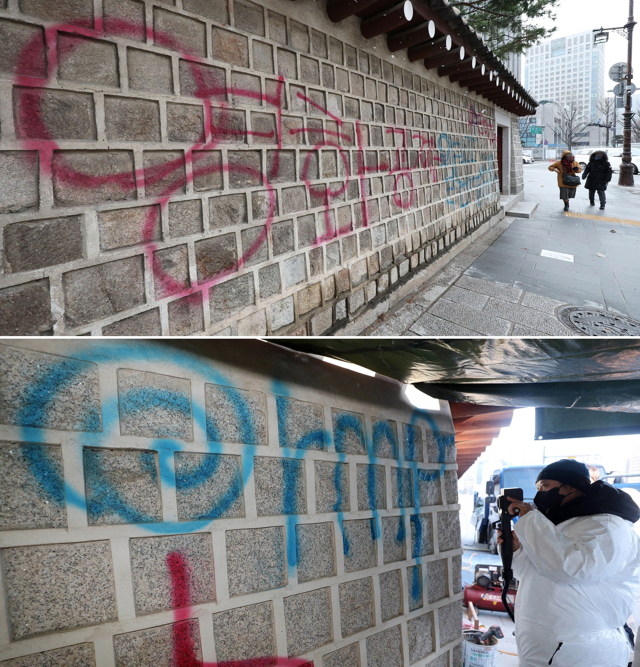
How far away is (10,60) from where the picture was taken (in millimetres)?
1296

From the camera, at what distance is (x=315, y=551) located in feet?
5.45

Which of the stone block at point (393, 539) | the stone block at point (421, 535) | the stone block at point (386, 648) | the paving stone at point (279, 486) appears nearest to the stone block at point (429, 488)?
the stone block at point (421, 535)

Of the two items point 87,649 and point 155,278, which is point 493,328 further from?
→ point 87,649

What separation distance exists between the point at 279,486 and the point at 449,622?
1843 mm

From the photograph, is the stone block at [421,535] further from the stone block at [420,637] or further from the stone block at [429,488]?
the stone block at [420,637]

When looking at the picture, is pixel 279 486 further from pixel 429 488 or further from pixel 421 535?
pixel 429 488

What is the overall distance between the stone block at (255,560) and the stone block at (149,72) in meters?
1.52

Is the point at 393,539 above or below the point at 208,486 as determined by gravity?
below

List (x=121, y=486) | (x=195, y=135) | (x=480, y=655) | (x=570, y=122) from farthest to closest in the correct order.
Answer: (x=480, y=655), (x=570, y=122), (x=195, y=135), (x=121, y=486)

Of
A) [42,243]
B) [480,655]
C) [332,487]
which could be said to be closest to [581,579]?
[332,487]

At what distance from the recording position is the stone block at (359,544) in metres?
1.83

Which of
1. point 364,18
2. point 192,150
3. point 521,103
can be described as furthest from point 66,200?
point 521,103

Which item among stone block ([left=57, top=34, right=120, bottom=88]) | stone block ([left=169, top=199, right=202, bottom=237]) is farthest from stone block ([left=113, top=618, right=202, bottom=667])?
stone block ([left=57, top=34, right=120, bottom=88])

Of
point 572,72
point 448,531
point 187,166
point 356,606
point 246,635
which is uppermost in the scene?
point 572,72
